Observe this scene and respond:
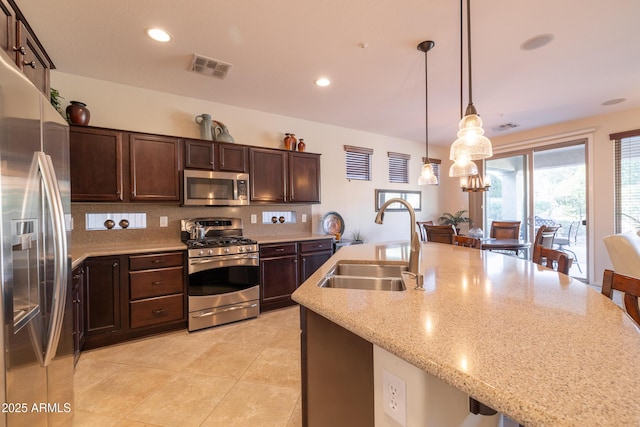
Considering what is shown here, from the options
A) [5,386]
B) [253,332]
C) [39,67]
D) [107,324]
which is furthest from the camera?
[253,332]

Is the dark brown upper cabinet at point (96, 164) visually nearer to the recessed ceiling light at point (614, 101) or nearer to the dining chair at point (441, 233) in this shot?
→ the dining chair at point (441, 233)

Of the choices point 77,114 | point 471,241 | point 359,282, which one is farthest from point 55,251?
point 471,241

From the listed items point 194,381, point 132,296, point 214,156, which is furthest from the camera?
point 214,156

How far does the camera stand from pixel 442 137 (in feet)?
17.6

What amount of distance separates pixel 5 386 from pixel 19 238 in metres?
0.50

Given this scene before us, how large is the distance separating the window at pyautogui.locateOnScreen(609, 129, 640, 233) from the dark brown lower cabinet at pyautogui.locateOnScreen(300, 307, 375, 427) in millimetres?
5031

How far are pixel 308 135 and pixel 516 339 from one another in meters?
3.98

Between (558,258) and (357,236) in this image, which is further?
(357,236)

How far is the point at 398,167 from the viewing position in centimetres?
545

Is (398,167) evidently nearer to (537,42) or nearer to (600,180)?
(600,180)

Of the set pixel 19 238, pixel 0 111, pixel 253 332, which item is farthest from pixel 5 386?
pixel 253 332

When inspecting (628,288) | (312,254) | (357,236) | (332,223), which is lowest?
(312,254)

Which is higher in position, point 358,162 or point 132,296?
point 358,162

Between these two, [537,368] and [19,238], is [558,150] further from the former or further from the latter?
[19,238]
